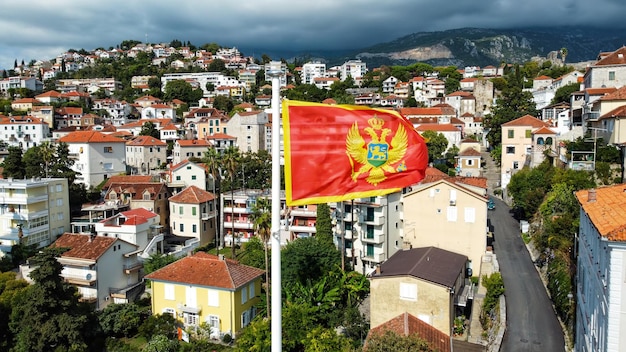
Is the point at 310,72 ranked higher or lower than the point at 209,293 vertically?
higher

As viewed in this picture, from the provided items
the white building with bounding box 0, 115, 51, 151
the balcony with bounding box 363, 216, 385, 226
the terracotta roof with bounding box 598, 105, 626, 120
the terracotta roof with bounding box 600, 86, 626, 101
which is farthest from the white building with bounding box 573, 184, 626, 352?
the white building with bounding box 0, 115, 51, 151

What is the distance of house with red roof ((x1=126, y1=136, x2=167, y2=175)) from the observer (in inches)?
3319

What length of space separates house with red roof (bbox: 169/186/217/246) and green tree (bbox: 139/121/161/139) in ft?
163

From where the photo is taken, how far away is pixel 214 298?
33.7 metres

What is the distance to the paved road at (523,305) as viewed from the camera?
1027 inches

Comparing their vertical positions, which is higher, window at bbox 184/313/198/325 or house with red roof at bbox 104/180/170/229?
house with red roof at bbox 104/180/170/229

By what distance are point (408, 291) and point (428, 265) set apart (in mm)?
3180

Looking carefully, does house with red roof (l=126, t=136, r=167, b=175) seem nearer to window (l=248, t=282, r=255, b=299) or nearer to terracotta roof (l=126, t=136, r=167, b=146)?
terracotta roof (l=126, t=136, r=167, b=146)

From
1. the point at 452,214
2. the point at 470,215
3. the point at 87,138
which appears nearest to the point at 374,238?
the point at 452,214

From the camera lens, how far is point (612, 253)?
1566 centimetres

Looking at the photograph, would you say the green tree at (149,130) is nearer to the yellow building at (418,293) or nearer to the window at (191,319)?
the window at (191,319)

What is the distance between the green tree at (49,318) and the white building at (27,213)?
17.1m

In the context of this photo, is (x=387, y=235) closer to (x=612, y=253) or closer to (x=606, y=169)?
(x=606, y=169)

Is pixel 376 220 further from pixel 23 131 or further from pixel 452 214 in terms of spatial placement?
pixel 23 131
